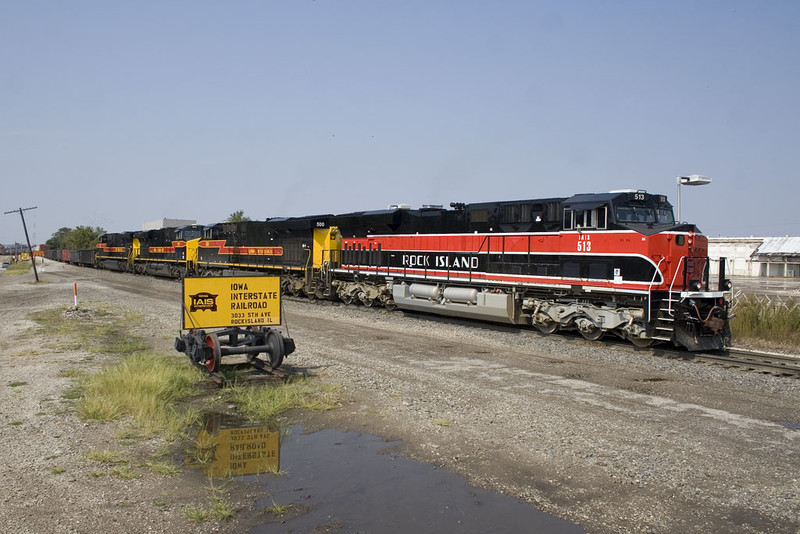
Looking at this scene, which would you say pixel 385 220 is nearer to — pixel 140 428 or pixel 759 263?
pixel 140 428

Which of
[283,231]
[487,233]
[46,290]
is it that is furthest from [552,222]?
[46,290]

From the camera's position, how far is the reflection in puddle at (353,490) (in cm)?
475

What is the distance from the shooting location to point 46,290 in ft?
107

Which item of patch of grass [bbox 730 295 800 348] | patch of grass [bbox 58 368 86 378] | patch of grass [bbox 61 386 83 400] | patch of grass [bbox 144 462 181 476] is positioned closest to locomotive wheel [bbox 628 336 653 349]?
patch of grass [bbox 730 295 800 348]

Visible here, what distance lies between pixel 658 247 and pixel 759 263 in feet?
155

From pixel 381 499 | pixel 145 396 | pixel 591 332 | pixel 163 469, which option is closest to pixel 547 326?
pixel 591 332

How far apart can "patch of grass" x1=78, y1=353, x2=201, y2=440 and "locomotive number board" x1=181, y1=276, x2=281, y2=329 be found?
0.90 metres

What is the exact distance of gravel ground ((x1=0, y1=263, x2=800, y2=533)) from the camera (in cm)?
493

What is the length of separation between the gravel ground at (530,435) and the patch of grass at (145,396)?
0.33m

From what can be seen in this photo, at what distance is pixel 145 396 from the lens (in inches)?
313

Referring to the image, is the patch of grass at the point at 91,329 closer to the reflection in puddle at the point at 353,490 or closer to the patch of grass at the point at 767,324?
the reflection in puddle at the point at 353,490

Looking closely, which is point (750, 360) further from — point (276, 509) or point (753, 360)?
point (276, 509)

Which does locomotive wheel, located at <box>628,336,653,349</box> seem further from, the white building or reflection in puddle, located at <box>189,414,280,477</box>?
the white building

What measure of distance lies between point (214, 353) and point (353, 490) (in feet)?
15.4
